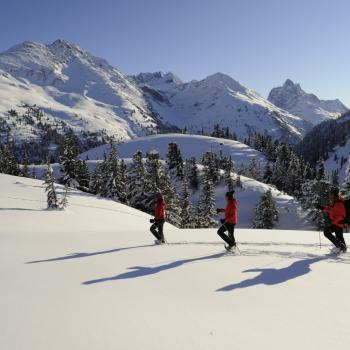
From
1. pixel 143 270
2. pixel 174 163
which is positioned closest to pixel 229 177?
pixel 174 163

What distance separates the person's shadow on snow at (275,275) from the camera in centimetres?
984

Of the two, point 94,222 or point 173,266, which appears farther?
point 94,222

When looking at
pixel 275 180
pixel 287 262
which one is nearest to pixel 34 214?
pixel 287 262

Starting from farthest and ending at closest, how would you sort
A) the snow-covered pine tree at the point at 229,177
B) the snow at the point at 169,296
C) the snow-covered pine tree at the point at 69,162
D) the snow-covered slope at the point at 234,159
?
the snow-covered pine tree at the point at 229,177 < the snow-covered slope at the point at 234,159 < the snow-covered pine tree at the point at 69,162 < the snow at the point at 169,296

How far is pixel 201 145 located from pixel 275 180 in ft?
178

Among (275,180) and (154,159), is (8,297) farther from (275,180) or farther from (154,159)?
(275,180)

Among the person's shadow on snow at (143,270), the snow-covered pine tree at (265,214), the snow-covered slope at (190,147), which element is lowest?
the snow-covered pine tree at (265,214)

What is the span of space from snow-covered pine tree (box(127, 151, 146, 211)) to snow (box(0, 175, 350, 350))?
51.4 metres

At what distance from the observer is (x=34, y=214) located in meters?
26.9

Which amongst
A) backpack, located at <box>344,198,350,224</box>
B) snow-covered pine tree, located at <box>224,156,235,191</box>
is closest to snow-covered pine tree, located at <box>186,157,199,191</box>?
snow-covered pine tree, located at <box>224,156,235,191</box>

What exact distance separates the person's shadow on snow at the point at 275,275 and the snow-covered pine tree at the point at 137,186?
54.8 meters

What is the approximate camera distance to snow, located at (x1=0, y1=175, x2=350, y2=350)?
21.9ft

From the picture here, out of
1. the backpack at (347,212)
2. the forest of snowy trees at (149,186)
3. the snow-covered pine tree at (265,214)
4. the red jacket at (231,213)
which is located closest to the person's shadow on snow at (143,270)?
the red jacket at (231,213)

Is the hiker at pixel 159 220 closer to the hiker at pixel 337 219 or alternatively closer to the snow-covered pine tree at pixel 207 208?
the hiker at pixel 337 219
